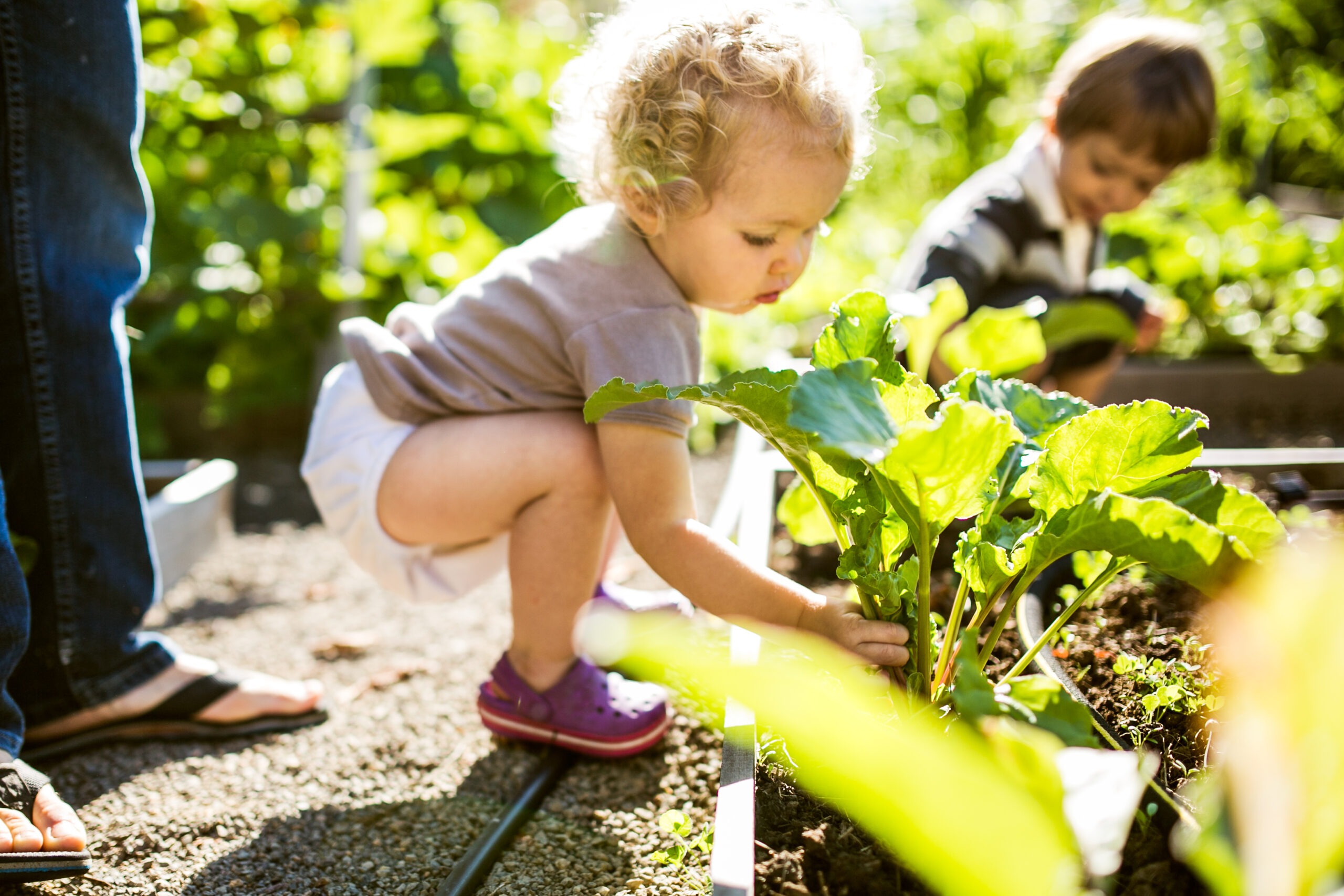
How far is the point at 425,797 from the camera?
4.31 feet

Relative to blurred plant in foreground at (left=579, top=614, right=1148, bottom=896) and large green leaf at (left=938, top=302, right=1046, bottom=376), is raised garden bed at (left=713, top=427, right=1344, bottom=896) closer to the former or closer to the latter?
blurred plant in foreground at (left=579, top=614, right=1148, bottom=896)

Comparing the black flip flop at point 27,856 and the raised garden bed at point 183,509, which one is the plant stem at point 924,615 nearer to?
the black flip flop at point 27,856

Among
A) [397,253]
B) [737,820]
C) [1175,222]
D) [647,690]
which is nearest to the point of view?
[737,820]

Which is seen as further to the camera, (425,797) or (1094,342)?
(1094,342)

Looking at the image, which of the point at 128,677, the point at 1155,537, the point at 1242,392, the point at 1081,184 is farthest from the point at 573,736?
the point at 1242,392

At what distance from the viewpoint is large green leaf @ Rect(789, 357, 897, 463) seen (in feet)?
2.43

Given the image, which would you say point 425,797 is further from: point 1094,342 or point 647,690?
point 1094,342

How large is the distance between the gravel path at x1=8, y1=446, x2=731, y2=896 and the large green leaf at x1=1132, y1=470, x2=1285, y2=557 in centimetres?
64

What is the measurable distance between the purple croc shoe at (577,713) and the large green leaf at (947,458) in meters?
0.64

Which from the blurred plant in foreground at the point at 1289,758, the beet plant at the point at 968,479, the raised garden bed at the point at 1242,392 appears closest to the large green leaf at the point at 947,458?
the beet plant at the point at 968,479

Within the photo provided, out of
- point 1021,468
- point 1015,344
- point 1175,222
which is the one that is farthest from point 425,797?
point 1175,222

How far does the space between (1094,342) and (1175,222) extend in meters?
1.33

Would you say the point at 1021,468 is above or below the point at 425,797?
above

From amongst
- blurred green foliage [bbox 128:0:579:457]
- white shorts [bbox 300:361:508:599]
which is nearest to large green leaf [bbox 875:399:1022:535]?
white shorts [bbox 300:361:508:599]
